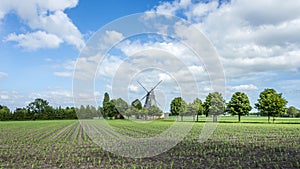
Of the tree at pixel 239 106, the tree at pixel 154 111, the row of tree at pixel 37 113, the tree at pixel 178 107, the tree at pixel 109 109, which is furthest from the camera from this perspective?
the row of tree at pixel 37 113

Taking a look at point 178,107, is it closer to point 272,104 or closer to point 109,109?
point 272,104

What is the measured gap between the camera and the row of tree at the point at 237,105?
55.9 meters

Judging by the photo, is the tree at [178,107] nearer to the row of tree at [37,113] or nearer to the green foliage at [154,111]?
the green foliage at [154,111]

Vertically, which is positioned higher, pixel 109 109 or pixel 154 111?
pixel 109 109

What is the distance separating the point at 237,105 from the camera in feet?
204

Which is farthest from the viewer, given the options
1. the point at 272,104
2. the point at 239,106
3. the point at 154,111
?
the point at 154,111

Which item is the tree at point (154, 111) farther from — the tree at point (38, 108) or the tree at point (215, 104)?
the tree at point (38, 108)

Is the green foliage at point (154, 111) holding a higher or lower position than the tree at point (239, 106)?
lower

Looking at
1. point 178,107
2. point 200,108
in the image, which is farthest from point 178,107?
point 200,108

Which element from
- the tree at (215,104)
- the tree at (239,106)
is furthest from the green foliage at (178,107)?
the tree at (239,106)

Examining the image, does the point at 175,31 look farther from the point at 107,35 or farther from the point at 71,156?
the point at 71,156

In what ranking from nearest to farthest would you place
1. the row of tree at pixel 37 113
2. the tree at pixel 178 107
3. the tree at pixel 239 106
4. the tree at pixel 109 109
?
the tree at pixel 239 106, the tree at pixel 178 107, the tree at pixel 109 109, the row of tree at pixel 37 113

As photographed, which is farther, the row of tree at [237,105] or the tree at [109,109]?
the tree at [109,109]

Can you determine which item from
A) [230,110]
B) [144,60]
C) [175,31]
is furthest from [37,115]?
[175,31]
